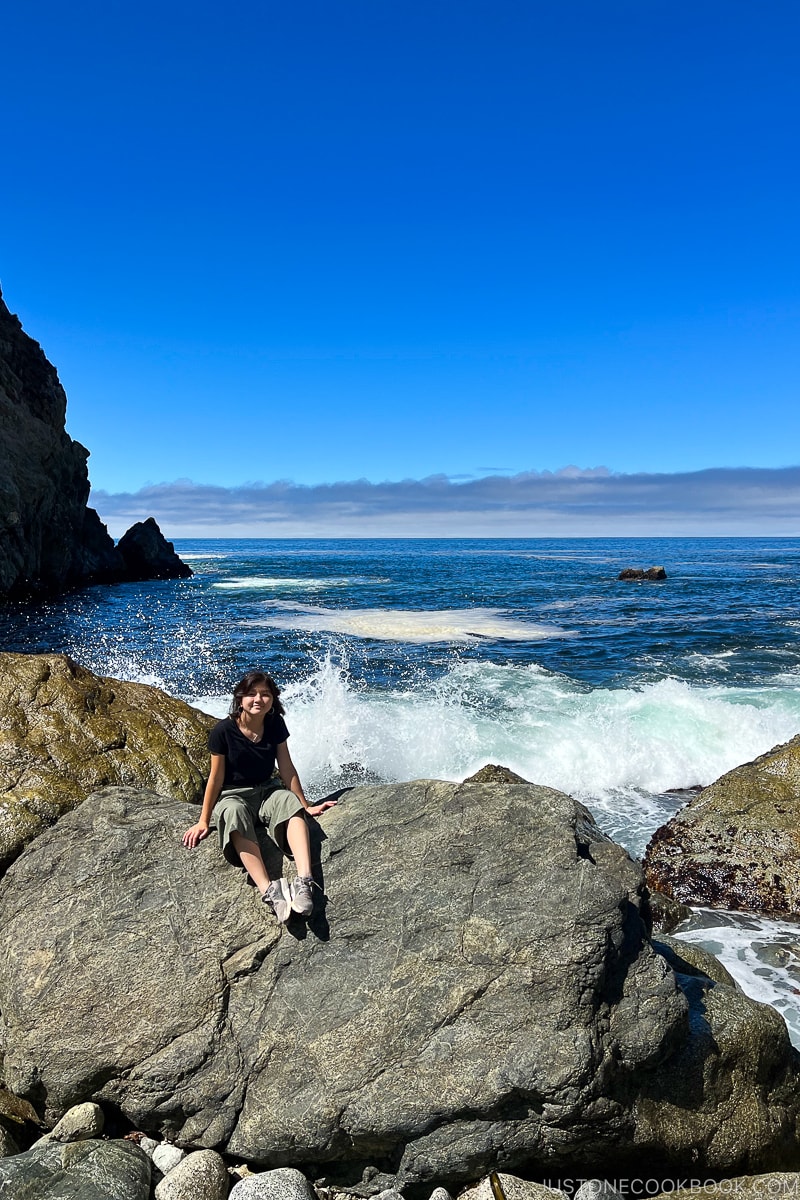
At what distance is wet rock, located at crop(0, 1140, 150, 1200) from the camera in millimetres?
4363

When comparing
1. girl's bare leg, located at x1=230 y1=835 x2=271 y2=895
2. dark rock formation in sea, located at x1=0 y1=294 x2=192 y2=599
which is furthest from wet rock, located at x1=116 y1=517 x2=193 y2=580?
girl's bare leg, located at x1=230 y1=835 x2=271 y2=895

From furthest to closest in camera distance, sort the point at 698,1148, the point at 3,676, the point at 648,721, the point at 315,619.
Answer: the point at 315,619, the point at 648,721, the point at 3,676, the point at 698,1148

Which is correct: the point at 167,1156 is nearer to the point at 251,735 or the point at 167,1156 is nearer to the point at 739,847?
the point at 251,735

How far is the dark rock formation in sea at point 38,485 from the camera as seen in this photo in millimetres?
40281

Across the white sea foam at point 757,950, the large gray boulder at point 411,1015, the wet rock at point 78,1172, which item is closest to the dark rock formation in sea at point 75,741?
the large gray boulder at point 411,1015

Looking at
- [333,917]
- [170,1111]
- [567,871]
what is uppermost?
[567,871]

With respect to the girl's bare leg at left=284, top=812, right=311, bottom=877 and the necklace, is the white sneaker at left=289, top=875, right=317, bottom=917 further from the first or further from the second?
the necklace

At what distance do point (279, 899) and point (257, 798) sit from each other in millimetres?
987

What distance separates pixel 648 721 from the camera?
16.1 meters

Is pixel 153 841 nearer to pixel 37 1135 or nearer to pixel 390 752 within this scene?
pixel 37 1135

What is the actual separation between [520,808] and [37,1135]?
446 cm

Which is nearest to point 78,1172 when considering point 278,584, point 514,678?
point 514,678

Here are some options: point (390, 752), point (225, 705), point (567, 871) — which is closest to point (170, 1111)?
point (567, 871)

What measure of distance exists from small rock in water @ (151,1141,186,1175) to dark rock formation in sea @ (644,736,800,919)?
6.89m
